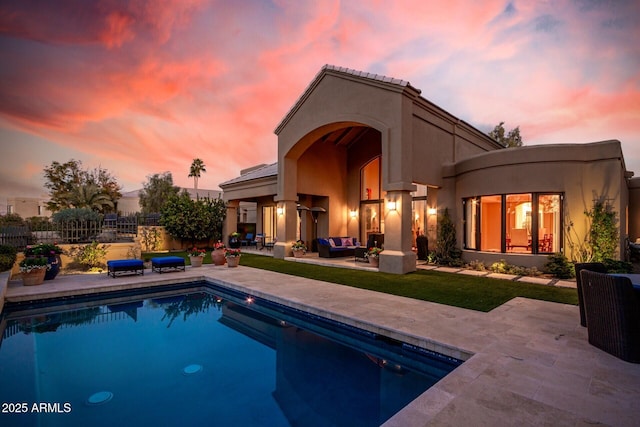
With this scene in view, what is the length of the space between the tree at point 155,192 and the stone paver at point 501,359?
1141 inches

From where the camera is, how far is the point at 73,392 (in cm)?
378

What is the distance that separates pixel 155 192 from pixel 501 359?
123ft

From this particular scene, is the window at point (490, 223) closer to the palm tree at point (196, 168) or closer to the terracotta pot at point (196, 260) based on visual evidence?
the terracotta pot at point (196, 260)

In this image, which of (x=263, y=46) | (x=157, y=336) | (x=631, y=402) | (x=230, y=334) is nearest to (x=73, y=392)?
(x=157, y=336)

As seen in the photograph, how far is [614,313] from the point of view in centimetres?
378

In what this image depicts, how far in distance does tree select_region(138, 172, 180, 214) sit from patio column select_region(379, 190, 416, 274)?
99.5ft

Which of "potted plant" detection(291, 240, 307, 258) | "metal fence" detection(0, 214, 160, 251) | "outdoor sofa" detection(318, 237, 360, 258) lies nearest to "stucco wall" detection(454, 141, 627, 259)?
"outdoor sofa" detection(318, 237, 360, 258)

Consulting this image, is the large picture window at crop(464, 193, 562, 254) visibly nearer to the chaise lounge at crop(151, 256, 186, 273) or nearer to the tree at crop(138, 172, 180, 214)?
the chaise lounge at crop(151, 256, 186, 273)

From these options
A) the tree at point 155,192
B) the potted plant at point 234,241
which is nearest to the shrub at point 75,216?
the potted plant at point 234,241

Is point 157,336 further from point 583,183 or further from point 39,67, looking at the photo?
point 583,183

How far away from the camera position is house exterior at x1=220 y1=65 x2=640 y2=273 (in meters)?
9.51

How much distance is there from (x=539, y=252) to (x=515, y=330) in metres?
6.43

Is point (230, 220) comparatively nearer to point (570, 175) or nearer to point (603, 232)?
point (570, 175)

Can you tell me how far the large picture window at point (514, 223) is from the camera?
32.1 ft
